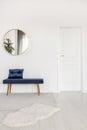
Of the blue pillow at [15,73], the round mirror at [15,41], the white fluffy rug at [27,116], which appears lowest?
the white fluffy rug at [27,116]

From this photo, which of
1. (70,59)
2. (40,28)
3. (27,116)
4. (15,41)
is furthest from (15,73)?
(27,116)

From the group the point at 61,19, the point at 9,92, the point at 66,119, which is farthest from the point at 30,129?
the point at 61,19

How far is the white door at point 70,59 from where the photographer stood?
446 centimetres

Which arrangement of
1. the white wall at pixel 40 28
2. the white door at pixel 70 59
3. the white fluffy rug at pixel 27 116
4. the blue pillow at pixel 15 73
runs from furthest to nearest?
the white door at pixel 70 59, the white wall at pixel 40 28, the blue pillow at pixel 15 73, the white fluffy rug at pixel 27 116

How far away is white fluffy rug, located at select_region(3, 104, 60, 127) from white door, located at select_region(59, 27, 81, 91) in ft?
6.15

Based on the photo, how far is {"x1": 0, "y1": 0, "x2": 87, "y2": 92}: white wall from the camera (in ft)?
14.1

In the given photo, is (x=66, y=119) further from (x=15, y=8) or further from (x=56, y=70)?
(x=15, y=8)

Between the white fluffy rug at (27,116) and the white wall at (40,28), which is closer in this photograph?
the white fluffy rug at (27,116)

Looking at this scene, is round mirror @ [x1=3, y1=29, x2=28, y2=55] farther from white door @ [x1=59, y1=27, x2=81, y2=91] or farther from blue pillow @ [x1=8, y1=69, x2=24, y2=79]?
white door @ [x1=59, y1=27, x2=81, y2=91]

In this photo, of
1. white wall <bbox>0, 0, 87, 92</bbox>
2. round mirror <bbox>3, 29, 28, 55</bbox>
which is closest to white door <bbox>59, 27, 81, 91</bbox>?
white wall <bbox>0, 0, 87, 92</bbox>

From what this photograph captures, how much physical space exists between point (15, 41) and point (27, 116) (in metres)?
2.53

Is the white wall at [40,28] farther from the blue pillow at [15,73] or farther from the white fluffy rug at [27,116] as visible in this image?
the white fluffy rug at [27,116]

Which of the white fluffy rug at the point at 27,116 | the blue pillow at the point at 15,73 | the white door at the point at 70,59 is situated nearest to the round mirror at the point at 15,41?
the blue pillow at the point at 15,73

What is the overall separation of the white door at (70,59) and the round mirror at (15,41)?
43.9 inches
